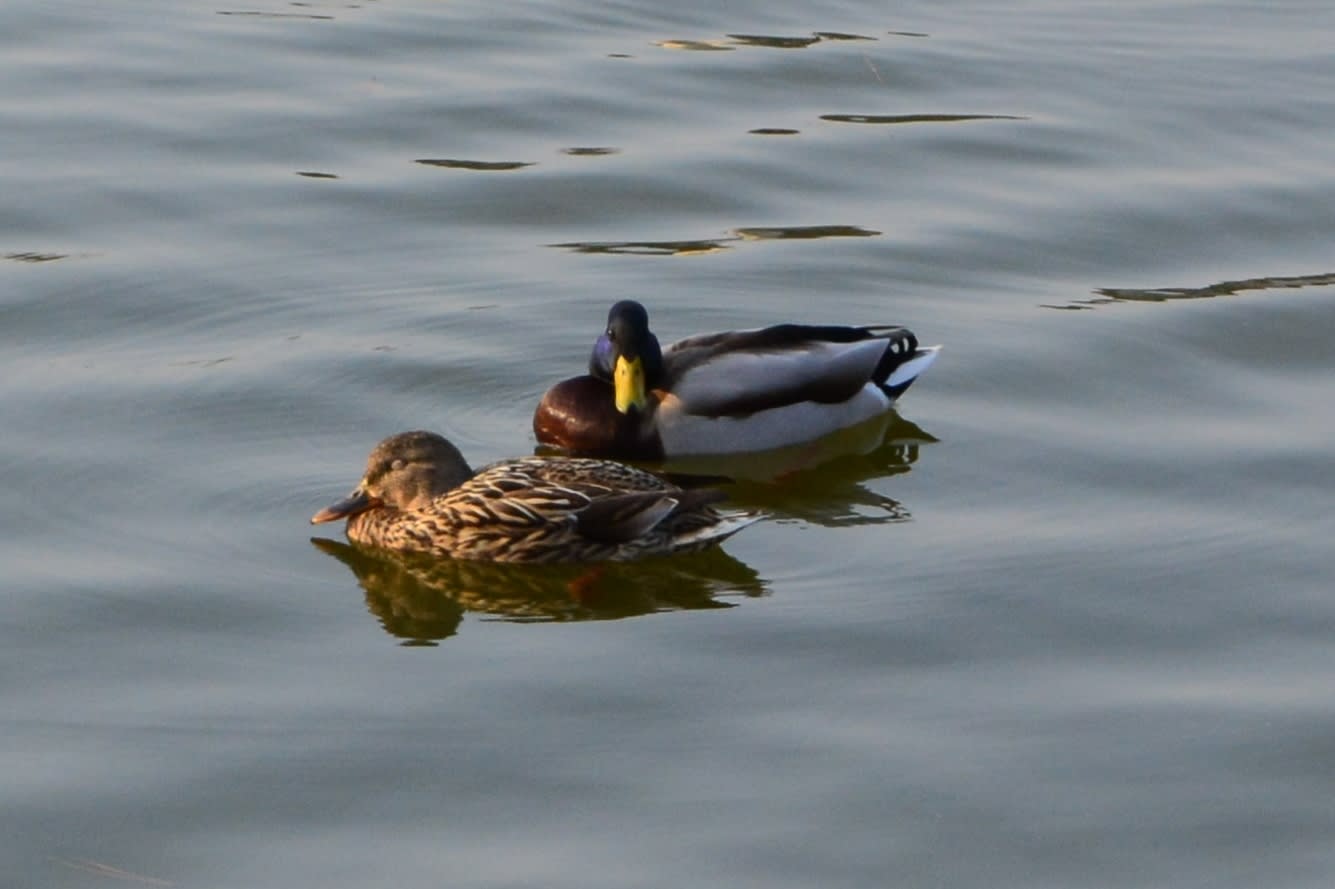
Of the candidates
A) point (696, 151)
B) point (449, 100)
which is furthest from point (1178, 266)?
point (449, 100)

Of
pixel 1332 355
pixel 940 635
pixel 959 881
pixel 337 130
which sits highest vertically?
pixel 337 130

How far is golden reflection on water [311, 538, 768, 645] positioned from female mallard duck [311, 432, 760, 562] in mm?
55

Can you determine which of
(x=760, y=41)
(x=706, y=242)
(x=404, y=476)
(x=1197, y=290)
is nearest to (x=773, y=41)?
(x=760, y=41)

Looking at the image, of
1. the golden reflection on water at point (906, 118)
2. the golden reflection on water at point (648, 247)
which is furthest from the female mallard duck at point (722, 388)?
the golden reflection on water at point (906, 118)

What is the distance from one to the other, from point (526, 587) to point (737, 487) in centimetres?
159

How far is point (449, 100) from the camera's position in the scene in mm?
15320

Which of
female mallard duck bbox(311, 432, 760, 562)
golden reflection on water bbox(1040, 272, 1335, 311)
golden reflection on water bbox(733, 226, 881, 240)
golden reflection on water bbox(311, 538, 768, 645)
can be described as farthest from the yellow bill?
golden reflection on water bbox(733, 226, 881, 240)

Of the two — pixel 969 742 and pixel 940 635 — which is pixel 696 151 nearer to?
pixel 940 635

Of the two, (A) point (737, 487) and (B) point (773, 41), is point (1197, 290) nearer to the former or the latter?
(A) point (737, 487)

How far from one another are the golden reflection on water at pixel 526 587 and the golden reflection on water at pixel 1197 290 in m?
3.67

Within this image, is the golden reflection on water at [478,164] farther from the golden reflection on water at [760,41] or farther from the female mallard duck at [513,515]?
the female mallard duck at [513,515]

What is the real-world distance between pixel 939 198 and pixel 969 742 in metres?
6.74

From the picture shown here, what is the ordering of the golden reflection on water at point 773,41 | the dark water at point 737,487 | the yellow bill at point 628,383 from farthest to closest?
the golden reflection on water at point 773,41 < the yellow bill at point 628,383 < the dark water at point 737,487

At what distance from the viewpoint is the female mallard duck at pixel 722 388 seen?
426 inches
